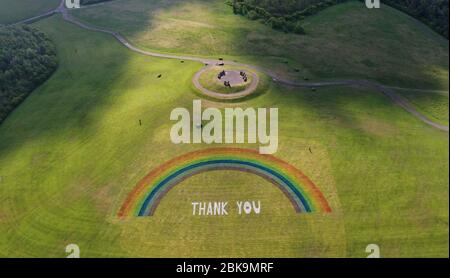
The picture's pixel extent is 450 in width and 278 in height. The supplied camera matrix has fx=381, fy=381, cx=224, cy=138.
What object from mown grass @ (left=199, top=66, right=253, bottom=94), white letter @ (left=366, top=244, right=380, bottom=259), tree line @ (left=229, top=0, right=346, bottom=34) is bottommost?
white letter @ (left=366, top=244, right=380, bottom=259)

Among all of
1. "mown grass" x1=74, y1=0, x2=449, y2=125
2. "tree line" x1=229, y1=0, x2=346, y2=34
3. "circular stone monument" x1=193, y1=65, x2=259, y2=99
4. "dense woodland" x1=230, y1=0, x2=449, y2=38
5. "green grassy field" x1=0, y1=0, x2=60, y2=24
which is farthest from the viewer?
"green grassy field" x1=0, y1=0, x2=60, y2=24

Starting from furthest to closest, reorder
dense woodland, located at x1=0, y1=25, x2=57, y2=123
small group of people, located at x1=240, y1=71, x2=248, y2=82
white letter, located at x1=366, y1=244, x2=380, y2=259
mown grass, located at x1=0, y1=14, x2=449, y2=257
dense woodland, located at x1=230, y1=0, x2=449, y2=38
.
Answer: dense woodland, located at x1=230, y1=0, x2=449, y2=38
dense woodland, located at x1=0, y1=25, x2=57, y2=123
small group of people, located at x1=240, y1=71, x2=248, y2=82
mown grass, located at x1=0, y1=14, x2=449, y2=257
white letter, located at x1=366, y1=244, x2=380, y2=259

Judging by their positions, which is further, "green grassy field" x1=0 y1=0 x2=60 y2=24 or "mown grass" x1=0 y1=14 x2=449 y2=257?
"green grassy field" x1=0 y1=0 x2=60 y2=24

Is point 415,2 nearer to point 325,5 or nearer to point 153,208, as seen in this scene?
point 325,5

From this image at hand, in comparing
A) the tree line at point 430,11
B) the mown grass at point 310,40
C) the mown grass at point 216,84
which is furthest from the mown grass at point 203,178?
the tree line at point 430,11

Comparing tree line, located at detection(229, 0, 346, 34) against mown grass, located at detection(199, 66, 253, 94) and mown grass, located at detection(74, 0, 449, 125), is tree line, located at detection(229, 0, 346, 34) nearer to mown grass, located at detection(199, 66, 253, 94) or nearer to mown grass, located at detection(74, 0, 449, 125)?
mown grass, located at detection(74, 0, 449, 125)

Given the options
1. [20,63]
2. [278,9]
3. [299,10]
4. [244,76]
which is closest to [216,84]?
[244,76]

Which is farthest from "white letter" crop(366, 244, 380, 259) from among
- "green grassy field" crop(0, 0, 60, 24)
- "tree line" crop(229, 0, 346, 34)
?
"green grassy field" crop(0, 0, 60, 24)
